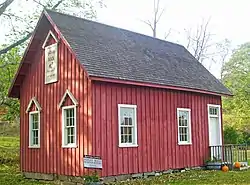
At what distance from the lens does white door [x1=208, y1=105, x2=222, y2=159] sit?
712 inches

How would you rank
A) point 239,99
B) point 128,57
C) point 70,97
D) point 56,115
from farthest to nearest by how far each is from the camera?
point 239,99, point 128,57, point 56,115, point 70,97

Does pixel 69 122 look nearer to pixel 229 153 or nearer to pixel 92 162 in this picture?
pixel 92 162

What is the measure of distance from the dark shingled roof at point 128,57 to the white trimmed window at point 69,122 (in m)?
1.55

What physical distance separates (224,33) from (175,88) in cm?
3446

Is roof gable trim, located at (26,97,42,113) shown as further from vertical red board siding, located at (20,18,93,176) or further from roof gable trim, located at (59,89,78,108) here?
roof gable trim, located at (59,89,78,108)

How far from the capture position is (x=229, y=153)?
1777 centimetres

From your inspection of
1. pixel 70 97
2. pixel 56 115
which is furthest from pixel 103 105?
pixel 56 115

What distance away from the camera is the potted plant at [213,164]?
17025 mm

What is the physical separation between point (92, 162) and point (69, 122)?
241cm

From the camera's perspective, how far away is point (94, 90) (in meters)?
12.8

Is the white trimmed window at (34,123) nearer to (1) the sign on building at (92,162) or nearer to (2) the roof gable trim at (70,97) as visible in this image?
(2) the roof gable trim at (70,97)

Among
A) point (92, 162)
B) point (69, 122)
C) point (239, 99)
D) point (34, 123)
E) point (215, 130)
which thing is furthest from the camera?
point (239, 99)

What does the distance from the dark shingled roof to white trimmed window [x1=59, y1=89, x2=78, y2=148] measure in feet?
5.08

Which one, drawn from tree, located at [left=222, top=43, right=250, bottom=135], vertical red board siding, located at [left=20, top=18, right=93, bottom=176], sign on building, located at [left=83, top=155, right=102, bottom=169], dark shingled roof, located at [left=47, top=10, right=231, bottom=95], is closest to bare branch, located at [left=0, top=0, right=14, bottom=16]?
vertical red board siding, located at [left=20, top=18, right=93, bottom=176]
